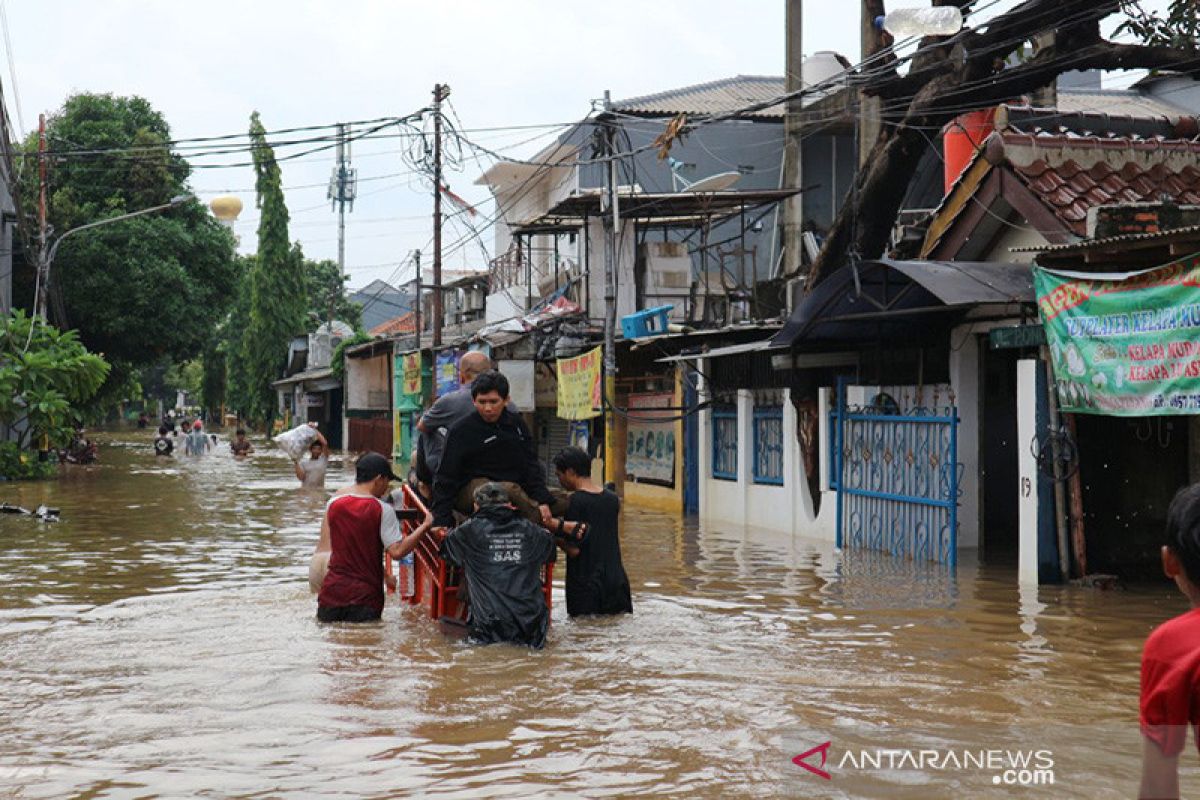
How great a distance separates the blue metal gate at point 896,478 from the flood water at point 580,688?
55cm

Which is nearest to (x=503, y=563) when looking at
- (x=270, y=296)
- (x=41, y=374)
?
(x=41, y=374)

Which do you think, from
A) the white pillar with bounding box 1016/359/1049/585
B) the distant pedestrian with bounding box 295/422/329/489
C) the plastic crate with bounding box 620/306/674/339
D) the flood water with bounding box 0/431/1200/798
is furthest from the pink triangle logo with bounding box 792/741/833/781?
the distant pedestrian with bounding box 295/422/329/489

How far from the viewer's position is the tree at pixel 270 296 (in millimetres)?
72312

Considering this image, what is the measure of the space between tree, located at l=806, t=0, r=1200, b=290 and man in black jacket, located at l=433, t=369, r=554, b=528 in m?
6.29

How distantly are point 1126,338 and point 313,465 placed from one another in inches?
791

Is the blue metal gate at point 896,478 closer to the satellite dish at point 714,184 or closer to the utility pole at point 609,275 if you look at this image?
the utility pole at point 609,275

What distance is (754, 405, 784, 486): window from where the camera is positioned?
19328 millimetres

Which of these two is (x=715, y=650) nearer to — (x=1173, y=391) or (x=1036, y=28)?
(x=1173, y=391)

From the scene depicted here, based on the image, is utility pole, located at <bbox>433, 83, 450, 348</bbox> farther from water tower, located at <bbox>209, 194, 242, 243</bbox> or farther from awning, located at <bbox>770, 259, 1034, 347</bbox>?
awning, located at <bbox>770, 259, 1034, 347</bbox>

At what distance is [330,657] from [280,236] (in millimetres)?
65884

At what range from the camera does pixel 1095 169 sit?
583 inches

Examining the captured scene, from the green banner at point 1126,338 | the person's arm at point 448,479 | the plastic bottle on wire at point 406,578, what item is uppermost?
the green banner at point 1126,338

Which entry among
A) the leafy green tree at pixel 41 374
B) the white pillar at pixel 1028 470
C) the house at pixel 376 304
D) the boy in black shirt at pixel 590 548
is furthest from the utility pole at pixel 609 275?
the house at pixel 376 304

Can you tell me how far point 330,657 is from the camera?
9.16 meters
